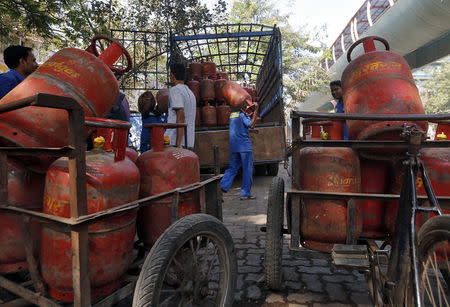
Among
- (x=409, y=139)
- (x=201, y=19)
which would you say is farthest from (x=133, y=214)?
Result: (x=201, y=19)

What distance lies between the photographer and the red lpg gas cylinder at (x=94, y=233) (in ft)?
4.63

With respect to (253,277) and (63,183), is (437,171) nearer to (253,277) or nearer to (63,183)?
(253,277)

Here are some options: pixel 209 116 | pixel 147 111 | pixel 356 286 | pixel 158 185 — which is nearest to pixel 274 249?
pixel 356 286

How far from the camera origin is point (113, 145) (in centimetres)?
165

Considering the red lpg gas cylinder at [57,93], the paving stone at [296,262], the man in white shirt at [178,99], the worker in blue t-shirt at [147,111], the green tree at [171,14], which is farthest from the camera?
the green tree at [171,14]

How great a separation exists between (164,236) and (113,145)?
61 cm

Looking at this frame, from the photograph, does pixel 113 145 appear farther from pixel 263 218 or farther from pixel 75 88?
pixel 263 218

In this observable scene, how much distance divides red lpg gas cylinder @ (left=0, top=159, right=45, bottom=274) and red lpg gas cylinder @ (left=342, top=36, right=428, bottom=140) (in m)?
2.13

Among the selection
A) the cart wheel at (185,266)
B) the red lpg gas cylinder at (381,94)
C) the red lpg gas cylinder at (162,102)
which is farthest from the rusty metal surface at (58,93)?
the red lpg gas cylinder at (162,102)

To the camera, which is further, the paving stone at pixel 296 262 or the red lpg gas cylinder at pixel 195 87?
the red lpg gas cylinder at pixel 195 87

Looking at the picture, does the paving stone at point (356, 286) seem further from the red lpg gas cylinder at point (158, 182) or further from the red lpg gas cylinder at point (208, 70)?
the red lpg gas cylinder at point (208, 70)

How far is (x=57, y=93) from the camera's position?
5.51 ft

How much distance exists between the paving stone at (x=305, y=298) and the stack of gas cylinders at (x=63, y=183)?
4.12ft

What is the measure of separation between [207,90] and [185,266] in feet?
18.1
